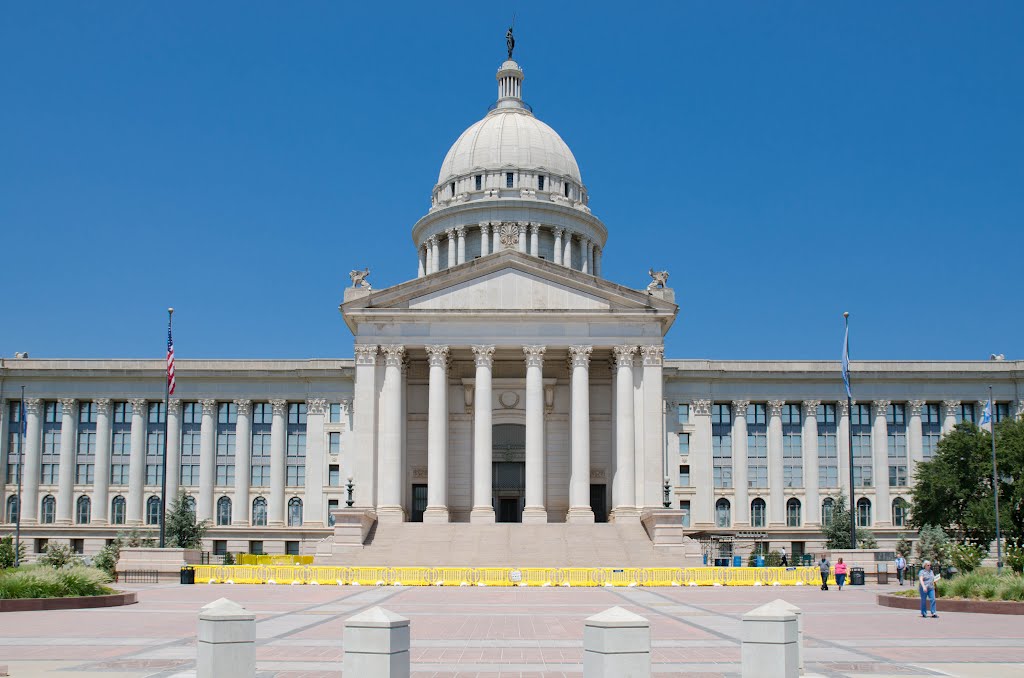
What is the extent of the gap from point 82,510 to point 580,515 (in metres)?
42.7

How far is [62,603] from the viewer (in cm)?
3416

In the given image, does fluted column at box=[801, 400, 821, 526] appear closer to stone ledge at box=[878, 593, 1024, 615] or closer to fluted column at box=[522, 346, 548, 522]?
fluted column at box=[522, 346, 548, 522]

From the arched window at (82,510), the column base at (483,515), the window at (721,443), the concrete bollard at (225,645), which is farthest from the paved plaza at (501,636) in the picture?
the arched window at (82,510)

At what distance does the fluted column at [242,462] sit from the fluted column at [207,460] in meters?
1.66

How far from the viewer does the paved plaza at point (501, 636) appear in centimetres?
1995

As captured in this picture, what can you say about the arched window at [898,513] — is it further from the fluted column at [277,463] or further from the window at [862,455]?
the fluted column at [277,463]

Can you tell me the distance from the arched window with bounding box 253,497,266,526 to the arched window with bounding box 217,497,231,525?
76.4 inches

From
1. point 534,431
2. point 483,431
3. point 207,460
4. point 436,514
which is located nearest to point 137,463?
point 207,460

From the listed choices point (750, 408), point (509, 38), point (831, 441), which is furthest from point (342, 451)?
point (509, 38)

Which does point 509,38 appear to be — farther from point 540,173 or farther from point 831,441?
point 831,441

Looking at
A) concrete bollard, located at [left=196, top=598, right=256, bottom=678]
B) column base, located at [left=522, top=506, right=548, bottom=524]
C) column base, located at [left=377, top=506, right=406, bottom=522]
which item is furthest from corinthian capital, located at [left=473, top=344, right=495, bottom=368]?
concrete bollard, located at [left=196, top=598, right=256, bottom=678]

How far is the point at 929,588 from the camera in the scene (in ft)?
103

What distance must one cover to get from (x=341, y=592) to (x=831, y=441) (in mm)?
56315

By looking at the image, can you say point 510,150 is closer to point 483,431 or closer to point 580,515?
point 483,431
